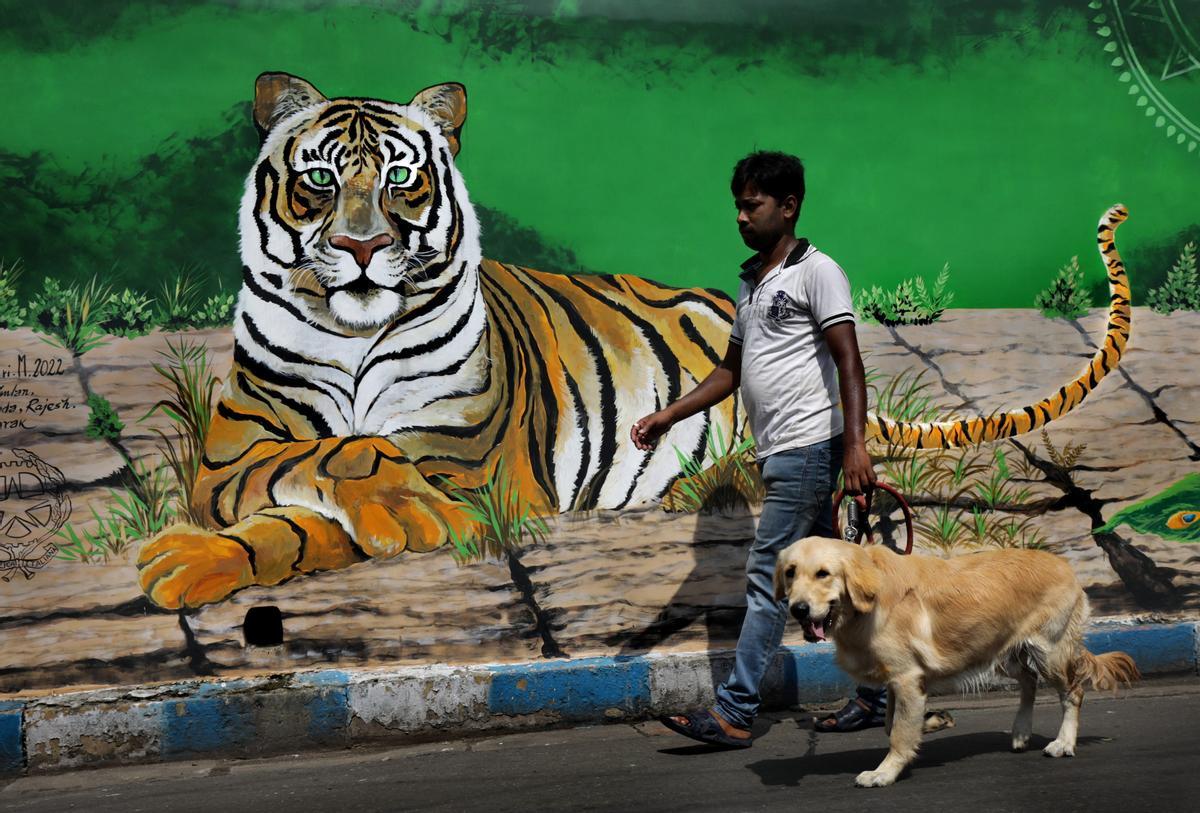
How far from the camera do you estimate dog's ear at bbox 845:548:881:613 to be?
157 inches

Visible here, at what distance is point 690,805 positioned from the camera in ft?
12.8

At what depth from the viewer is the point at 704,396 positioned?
4.98m

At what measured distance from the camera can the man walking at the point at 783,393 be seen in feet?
14.8

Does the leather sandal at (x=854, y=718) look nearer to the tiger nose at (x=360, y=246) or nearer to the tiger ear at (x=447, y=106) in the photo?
the tiger nose at (x=360, y=246)

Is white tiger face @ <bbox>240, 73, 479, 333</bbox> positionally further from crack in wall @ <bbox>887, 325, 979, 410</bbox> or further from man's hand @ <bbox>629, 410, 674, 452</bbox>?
crack in wall @ <bbox>887, 325, 979, 410</bbox>

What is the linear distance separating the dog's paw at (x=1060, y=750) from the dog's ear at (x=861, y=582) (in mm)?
936

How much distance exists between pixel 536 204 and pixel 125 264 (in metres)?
1.93

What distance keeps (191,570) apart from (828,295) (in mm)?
3024

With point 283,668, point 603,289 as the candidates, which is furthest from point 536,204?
point 283,668

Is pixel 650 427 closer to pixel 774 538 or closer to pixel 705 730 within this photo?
pixel 774 538

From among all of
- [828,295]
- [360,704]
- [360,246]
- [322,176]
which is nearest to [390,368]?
[360,246]

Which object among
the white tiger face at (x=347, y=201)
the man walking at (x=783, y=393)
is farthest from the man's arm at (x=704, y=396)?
the white tiger face at (x=347, y=201)

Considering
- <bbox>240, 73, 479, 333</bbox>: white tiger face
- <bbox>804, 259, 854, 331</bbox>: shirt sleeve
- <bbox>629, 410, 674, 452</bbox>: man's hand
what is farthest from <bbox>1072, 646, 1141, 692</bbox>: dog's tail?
<bbox>240, 73, 479, 333</bbox>: white tiger face

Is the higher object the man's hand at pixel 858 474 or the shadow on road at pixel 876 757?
the man's hand at pixel 858 474
